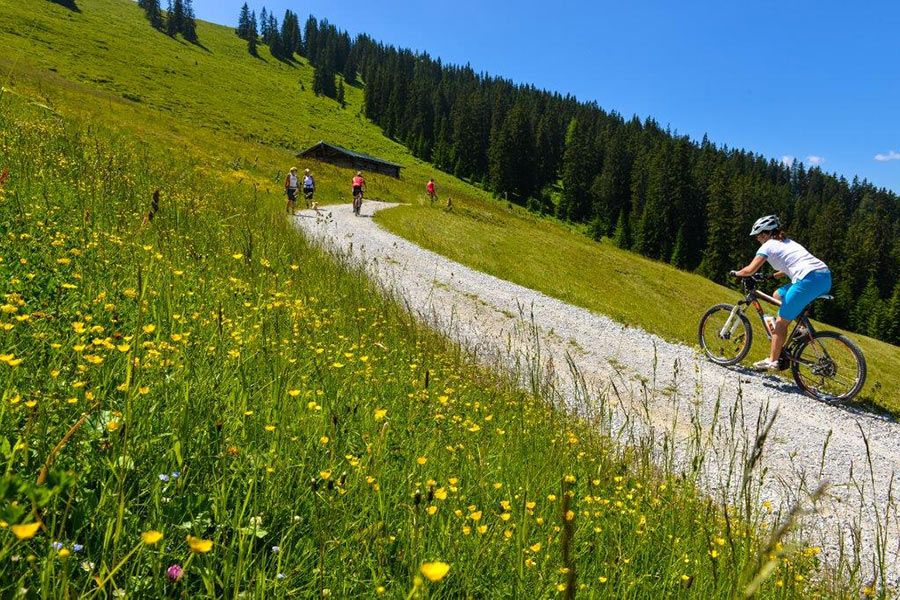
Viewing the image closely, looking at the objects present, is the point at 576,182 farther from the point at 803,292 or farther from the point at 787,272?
the point at 803,292

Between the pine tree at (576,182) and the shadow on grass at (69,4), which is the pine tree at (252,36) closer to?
the shadow on grass at (69,4)

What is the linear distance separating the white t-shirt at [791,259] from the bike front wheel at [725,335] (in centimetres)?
152

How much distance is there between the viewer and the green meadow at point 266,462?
1.74 m

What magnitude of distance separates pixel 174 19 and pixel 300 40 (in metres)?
51.3

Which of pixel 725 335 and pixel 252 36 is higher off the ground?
pixel 252 36

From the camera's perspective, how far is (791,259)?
7.90 metres

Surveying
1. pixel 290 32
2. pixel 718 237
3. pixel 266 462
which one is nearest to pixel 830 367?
pixel 266 462

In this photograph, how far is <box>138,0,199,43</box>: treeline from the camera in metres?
142

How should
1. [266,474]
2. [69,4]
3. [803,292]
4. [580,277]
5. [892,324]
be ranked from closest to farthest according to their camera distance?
[266,474], [803,292], [580,277], [892,324], [69,4]

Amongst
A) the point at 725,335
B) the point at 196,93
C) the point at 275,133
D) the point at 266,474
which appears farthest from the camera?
the point at 196,93

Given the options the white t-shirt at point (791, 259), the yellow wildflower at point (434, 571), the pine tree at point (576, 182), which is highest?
the pine tree at point (576, 182)

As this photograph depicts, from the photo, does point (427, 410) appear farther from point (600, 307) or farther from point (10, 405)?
point (600, 307)

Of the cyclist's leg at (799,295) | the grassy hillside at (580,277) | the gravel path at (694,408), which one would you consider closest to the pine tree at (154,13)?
the grassy hillside at (580,277)

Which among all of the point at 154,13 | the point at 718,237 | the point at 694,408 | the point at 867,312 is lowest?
the point at 694,408
